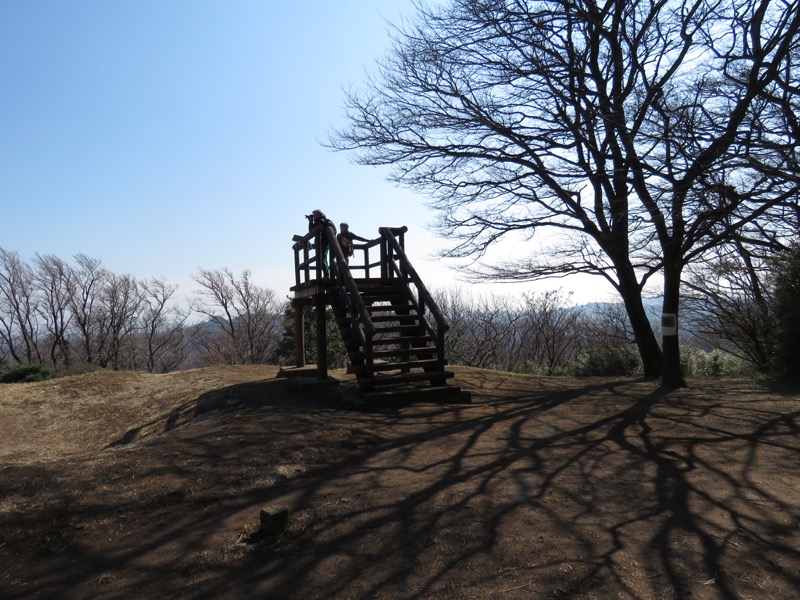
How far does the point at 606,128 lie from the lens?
10.4 metres

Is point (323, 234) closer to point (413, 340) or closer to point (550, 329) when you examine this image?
point (413, 340)

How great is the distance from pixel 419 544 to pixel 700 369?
530 inches

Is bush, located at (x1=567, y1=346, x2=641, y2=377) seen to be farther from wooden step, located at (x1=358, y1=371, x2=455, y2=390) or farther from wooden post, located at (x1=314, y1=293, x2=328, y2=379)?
wooden post, located at (x1=314, y1=293, x2=328, y2=379)

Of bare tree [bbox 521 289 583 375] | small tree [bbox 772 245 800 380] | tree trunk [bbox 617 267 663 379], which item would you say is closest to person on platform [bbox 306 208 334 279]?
tree trunk [bbox 617 267 663 379]

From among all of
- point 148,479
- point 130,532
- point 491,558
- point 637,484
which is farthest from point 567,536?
point 148,479

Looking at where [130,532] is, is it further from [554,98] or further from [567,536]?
[554,98]

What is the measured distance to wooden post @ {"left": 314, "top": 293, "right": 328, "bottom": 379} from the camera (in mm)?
9781

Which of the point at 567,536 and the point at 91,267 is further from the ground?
the point at 91,267

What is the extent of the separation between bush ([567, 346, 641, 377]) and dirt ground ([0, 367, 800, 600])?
22.5ft

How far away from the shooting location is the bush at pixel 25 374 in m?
14.8

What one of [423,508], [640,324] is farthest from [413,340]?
[640,324]

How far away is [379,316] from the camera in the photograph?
29.7 ft

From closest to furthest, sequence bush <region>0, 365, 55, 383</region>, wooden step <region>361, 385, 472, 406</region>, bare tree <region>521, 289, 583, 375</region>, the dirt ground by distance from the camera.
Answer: the dirt ground, wooden step <region>361, 385, 472, 406</region>, bush <region>0, 365, 55, 383</region>, bare tree <region>521, 289, 583, 375</region>

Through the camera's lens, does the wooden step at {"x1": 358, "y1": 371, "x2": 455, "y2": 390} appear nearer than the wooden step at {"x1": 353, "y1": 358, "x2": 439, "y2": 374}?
Yes
